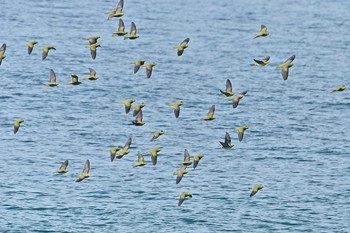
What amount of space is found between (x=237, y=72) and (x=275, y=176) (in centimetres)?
4335

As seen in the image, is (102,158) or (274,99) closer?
(102,158)

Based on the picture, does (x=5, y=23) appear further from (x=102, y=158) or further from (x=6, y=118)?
(x=102, y=158)

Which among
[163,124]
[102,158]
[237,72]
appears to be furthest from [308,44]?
[102,158]

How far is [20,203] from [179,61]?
5978cm

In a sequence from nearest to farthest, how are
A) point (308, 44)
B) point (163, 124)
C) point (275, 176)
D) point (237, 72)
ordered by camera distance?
1. point (275, 176)
2. point (163, 124)
3. point (237, 72)
4. point (308, 44)

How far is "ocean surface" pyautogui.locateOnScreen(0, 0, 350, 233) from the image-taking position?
101000 millimetres

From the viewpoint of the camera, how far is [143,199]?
104 meters

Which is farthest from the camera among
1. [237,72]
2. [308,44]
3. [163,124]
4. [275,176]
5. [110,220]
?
[308,44]

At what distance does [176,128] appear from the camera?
125938mm

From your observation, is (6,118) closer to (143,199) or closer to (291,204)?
(143,199)

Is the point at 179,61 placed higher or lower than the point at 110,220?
higher

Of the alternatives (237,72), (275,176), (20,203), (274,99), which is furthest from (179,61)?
(20,203)

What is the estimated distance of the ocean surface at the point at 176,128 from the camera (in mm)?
101000

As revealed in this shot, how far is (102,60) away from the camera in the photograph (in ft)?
526
